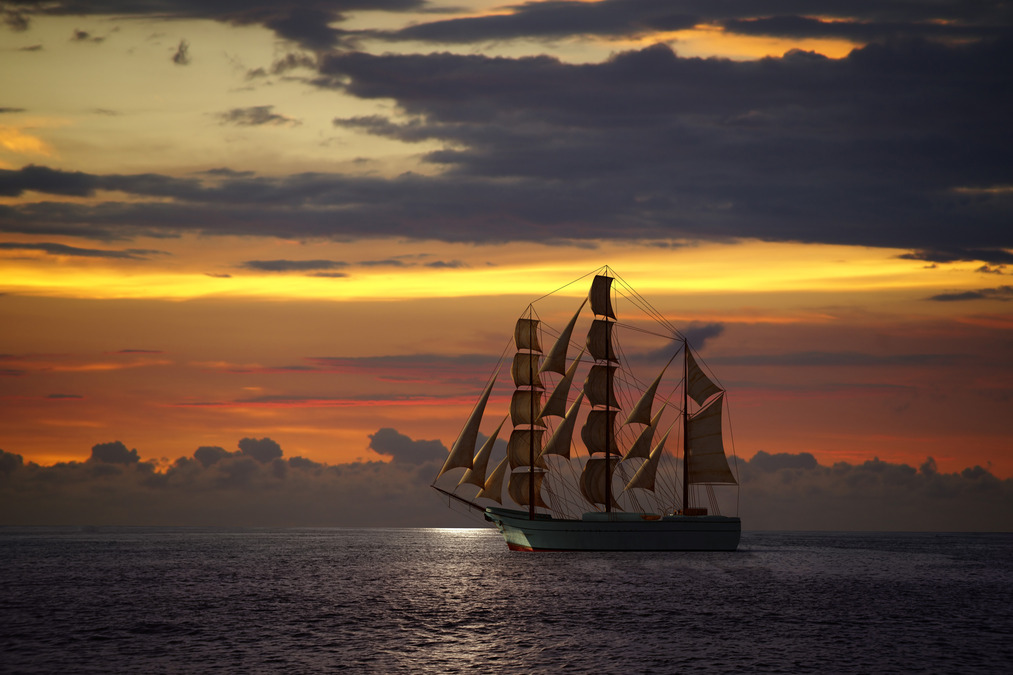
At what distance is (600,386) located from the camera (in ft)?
456

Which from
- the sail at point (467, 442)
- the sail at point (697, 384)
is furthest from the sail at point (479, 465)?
the sail at point (697, 384)

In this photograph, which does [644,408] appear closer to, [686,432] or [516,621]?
[686,432]

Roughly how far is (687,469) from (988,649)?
258ft

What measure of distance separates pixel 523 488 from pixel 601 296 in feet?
91.9

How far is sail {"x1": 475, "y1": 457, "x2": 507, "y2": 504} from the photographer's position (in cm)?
12688

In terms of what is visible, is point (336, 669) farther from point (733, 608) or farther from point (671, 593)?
point (671, 593)

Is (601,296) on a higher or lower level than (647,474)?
higher

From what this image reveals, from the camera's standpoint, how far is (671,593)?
91.3 m

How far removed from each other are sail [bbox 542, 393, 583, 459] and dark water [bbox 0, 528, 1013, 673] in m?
13.6

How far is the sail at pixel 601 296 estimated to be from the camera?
14038 centimetres

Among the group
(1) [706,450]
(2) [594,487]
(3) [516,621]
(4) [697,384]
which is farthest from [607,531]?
(3) [516,621]

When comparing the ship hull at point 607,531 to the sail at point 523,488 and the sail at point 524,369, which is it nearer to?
the sail at point 523,488

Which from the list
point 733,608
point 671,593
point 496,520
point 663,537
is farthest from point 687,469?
point 733,608

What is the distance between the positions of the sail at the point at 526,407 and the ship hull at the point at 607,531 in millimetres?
11536
